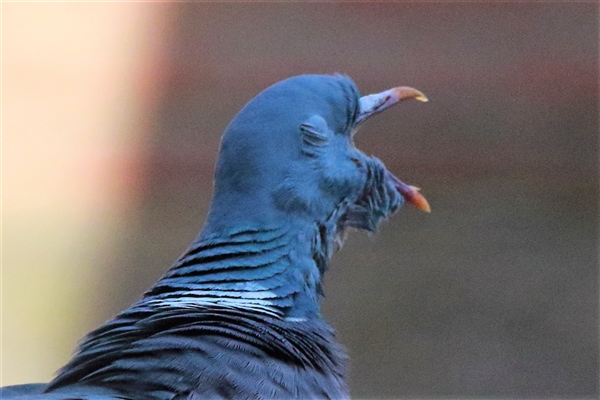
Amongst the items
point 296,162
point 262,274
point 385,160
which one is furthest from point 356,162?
point 385,160

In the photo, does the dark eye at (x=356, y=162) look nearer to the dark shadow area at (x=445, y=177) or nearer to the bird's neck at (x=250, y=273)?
the bird's neck at (x=250, y=273)

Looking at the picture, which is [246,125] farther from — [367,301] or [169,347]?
[367,301]

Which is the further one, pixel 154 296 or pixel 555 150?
pixel 555 150

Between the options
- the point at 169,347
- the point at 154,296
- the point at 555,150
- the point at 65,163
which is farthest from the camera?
the point at 555,150

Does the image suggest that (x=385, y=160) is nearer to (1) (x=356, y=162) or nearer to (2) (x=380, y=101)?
(2) (x=380, y=101)

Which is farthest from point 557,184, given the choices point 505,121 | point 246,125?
point 246,125

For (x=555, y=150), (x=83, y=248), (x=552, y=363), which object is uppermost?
(x=555, y=150)
